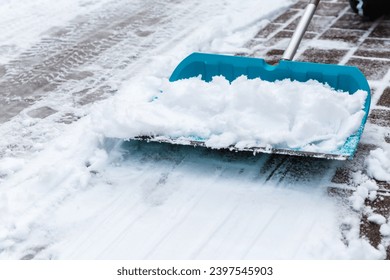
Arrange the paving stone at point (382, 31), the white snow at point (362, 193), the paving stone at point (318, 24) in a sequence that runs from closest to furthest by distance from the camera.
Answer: the white snow at point (362, 193), the paving stone at point (382, 31), the paving stone at point (318, 24)

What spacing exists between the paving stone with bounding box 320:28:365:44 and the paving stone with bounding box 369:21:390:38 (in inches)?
4.4

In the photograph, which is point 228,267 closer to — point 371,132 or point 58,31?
point 371,132

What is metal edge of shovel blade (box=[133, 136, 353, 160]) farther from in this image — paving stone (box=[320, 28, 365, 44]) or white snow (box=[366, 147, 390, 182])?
paving stone (box=[320, 28, 365, 44])

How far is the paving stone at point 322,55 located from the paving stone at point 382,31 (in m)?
0.56

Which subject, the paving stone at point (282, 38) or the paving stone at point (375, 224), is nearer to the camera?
the paving stone at point (375, 224)

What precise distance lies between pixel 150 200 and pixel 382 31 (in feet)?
10.9

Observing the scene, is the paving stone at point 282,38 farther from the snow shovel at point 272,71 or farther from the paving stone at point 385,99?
the snow shovel at point 272,71

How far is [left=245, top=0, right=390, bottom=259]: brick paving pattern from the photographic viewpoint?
311 centimetres

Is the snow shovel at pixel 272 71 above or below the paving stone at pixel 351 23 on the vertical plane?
above

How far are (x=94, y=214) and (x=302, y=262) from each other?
0.99 m

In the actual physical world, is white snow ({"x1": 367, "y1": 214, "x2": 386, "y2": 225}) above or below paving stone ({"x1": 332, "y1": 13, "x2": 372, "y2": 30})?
above

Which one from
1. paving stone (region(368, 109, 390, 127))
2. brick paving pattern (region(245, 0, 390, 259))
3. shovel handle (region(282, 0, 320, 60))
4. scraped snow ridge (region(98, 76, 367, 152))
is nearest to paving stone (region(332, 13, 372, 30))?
brick paving pattern (region(245, 0, 390, 259))

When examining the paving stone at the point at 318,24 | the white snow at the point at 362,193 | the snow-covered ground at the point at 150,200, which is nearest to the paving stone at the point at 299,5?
the paving stone at the point at 318,24

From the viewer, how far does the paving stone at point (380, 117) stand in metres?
3.57
